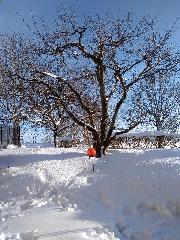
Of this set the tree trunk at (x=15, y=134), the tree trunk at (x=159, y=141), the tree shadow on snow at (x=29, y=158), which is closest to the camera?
the tree shadow on snow at (x=29, y=158)

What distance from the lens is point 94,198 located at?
27.1ft

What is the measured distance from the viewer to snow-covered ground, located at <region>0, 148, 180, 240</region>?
6738 mm

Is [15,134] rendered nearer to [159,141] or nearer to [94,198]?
[159,141]

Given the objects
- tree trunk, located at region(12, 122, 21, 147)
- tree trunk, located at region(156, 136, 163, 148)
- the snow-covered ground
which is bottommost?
the snow-covered ground

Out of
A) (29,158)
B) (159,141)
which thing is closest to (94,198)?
(29,158)

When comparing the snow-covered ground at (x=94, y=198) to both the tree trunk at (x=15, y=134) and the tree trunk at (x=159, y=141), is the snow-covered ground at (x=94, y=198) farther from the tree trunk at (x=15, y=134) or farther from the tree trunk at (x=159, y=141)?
the tree trunk at (x=15, y=134)

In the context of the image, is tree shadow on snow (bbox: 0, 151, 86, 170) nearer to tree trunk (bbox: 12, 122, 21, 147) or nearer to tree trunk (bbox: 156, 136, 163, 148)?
tree trunk (bbox: 156, 136, 163, 148)

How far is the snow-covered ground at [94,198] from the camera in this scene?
674 centimetres

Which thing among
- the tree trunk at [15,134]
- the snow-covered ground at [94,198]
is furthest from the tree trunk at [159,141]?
the tree trunk at [15,134]

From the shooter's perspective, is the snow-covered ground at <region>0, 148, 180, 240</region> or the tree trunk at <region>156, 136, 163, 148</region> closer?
the snow-covered ground at <region>0, 148, 180, 240</region>

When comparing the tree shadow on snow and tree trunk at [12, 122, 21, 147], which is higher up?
tree trunk at [12, 122, 21, 147]

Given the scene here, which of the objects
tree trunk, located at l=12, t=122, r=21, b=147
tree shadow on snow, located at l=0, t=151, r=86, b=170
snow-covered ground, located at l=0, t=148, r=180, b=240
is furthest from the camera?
tree trunk, located at l=12, t=122, r=21, b=147

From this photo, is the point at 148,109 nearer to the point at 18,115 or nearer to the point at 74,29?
the point at 18,115

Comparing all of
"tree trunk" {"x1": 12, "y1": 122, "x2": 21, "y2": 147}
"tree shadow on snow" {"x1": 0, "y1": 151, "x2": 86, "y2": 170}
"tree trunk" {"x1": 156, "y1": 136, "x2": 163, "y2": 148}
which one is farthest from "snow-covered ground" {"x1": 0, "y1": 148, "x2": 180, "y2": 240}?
"tree trunk" {"x1": 12, "y1": 122, "x2": 21, "y2": 147}
